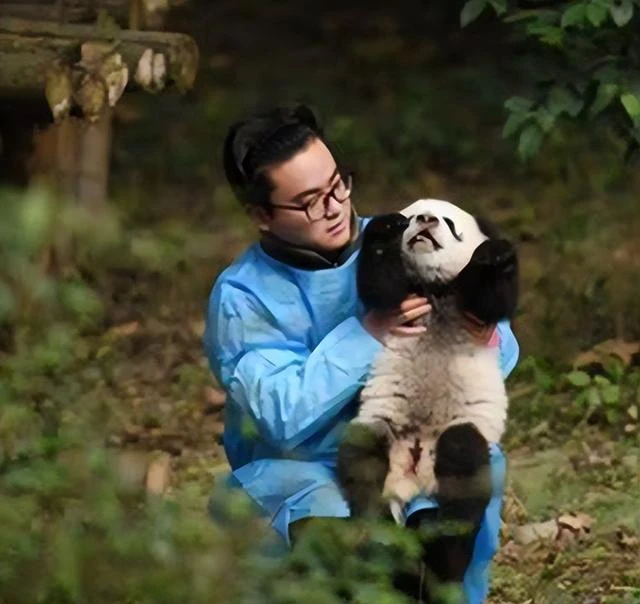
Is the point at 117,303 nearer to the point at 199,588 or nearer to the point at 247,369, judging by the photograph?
the point at 247,369

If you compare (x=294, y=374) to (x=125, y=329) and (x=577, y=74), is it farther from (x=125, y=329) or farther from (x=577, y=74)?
(x=125, y=329)

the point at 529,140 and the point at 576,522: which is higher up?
the point at 529,140

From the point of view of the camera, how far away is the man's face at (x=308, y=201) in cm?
288

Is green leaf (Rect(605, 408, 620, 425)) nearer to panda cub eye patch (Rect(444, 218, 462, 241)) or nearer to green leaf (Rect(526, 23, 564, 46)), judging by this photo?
green leaf (Rect(526, 23, 564, 46))

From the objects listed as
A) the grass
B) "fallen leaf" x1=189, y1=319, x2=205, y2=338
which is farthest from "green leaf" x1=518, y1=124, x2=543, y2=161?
"fallen leaf" x1=189, y1=319, x2=205, y2=338

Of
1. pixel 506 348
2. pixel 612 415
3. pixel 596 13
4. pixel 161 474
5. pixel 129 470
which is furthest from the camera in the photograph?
pixel 612 415

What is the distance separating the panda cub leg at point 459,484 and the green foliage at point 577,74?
1.53 m

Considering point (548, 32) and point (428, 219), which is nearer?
point (428, 219)

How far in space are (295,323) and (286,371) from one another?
120mm

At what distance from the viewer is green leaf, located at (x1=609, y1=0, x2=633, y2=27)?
13.4ft

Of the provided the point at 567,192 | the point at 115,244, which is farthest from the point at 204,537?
the point at 567,192

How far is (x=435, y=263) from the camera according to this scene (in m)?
2.78

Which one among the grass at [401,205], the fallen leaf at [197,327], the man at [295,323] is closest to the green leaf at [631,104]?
the grass at [401,205]

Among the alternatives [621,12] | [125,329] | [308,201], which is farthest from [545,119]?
[125,329]
